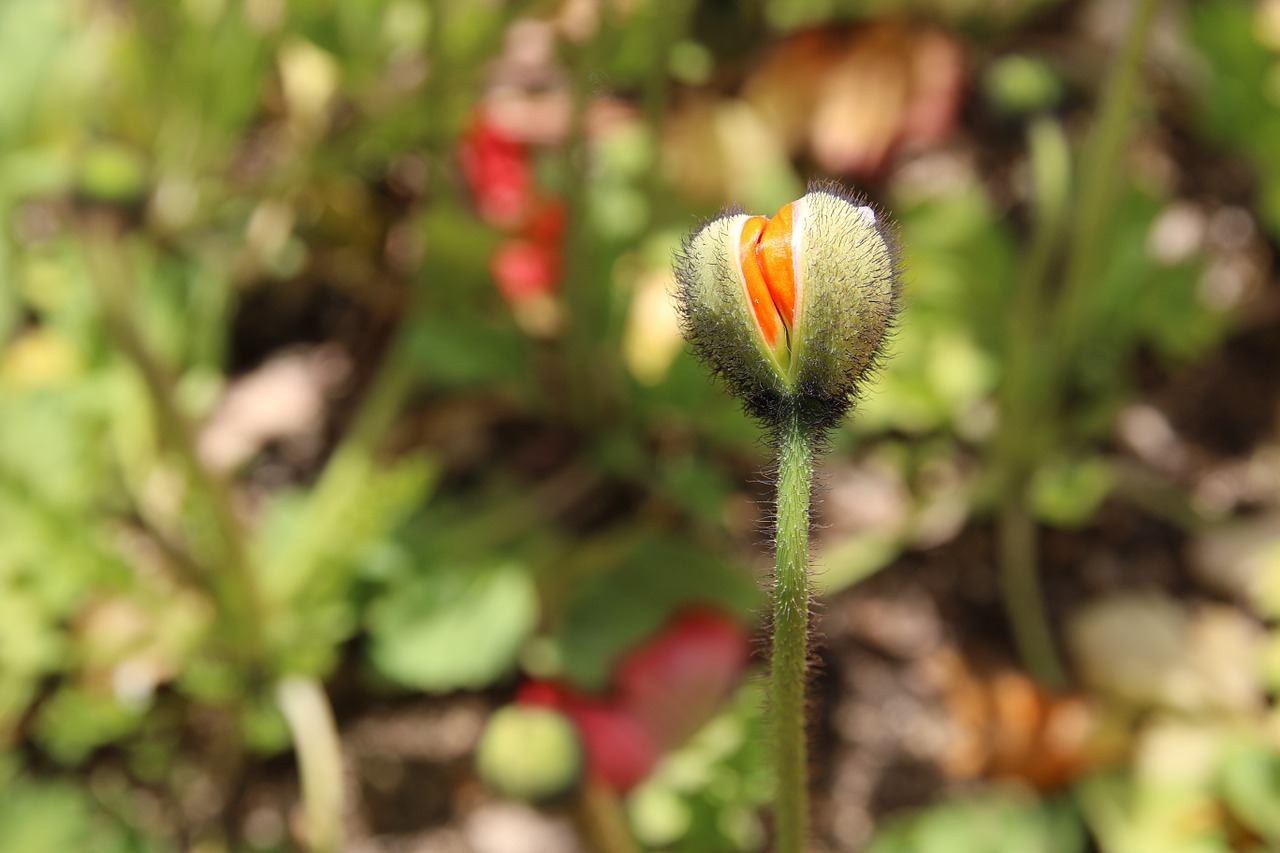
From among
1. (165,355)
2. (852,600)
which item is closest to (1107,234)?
(852,600)

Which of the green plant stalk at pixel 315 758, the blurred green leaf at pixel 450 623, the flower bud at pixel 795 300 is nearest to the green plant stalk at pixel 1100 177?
the flower bud at pixel 795 300

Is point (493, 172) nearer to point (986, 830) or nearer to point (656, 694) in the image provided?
point (656, 694)

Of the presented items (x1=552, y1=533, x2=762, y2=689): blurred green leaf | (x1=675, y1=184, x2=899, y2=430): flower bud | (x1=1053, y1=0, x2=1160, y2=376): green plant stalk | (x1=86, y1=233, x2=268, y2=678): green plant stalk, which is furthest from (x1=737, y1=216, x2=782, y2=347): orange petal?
(x1=552, y1=533, x2=762, y2=689): blurred green leaf

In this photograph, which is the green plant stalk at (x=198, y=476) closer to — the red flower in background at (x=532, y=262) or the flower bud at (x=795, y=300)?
the red flower in background at (x=532, y=262)

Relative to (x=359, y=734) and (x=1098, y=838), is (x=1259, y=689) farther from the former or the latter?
(x=359, y=734)

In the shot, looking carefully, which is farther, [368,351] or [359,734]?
[368,351]
